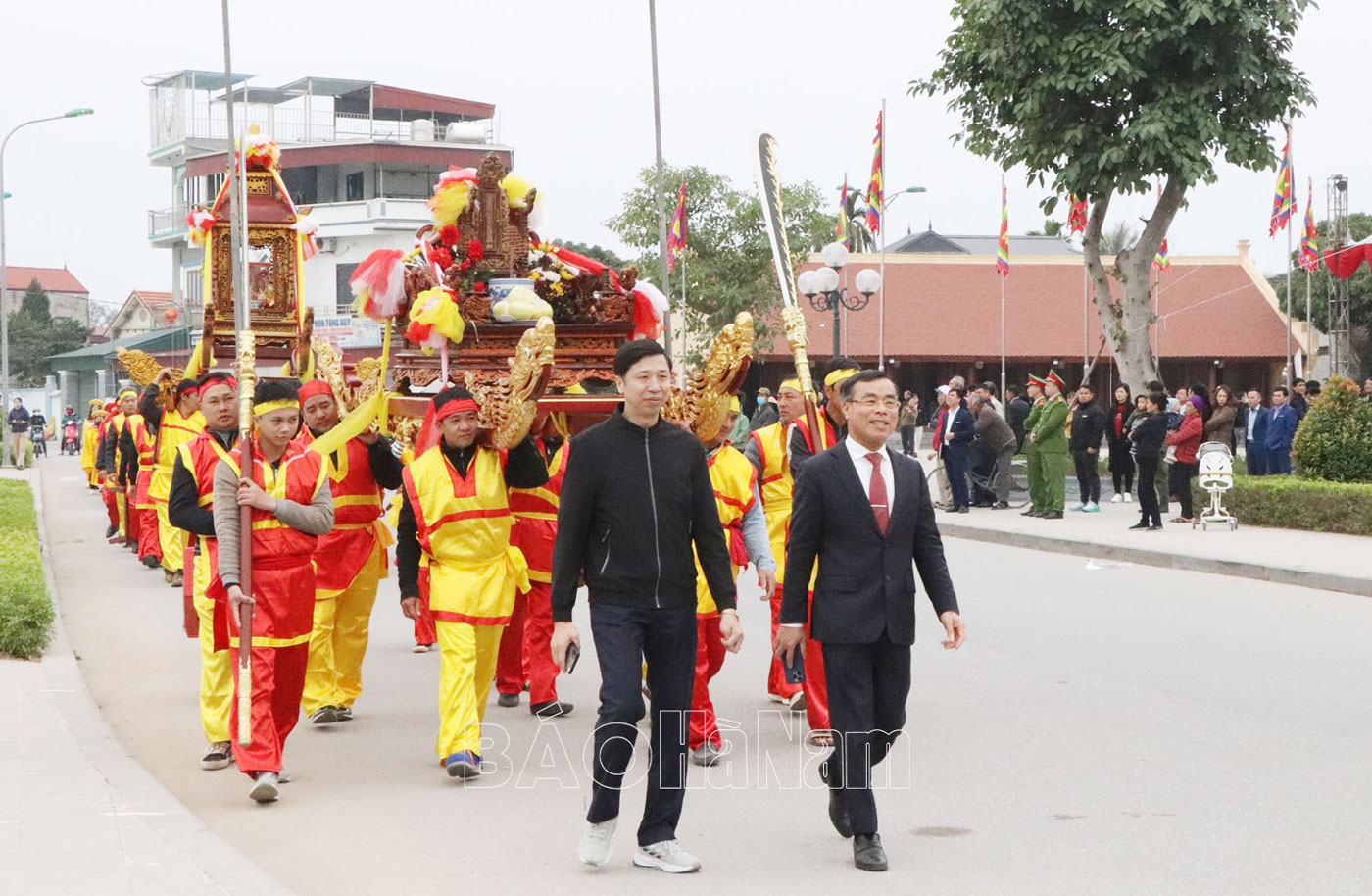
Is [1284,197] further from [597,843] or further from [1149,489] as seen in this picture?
[597,843]

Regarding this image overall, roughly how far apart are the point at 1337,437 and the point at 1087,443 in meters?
3.42

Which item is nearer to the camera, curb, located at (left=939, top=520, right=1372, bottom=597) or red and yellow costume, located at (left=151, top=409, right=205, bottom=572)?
curb, located at (left=939, top=520, right=1372, bottom=597)

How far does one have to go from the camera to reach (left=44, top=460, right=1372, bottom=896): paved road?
5543 millimetres

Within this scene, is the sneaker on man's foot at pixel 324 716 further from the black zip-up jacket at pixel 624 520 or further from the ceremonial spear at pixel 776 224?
the black zip-up jacket at pixel 624 520

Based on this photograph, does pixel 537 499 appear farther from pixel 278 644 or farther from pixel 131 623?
pixel 131 623

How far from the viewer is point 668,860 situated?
18.1ft

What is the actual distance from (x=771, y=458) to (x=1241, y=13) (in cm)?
1728

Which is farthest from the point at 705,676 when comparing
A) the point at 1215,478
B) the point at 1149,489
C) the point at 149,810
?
the point at 1215,478

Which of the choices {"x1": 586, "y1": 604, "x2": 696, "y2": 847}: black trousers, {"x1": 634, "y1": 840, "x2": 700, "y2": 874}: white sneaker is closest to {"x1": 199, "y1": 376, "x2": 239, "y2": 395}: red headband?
{"x1": 586, "y1": 604, "x2": 696, "y2": 847}: black trousers

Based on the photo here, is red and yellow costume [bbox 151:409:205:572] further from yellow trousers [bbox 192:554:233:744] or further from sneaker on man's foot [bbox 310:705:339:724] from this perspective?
yellow trousers [bbox 192:554:233:744]

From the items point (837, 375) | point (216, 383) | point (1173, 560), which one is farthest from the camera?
point (1173, 560)

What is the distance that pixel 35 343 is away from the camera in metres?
77.7

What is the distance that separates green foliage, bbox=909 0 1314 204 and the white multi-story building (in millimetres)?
31589

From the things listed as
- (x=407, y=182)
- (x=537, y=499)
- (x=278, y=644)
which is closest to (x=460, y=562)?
(x=278, y=644)
